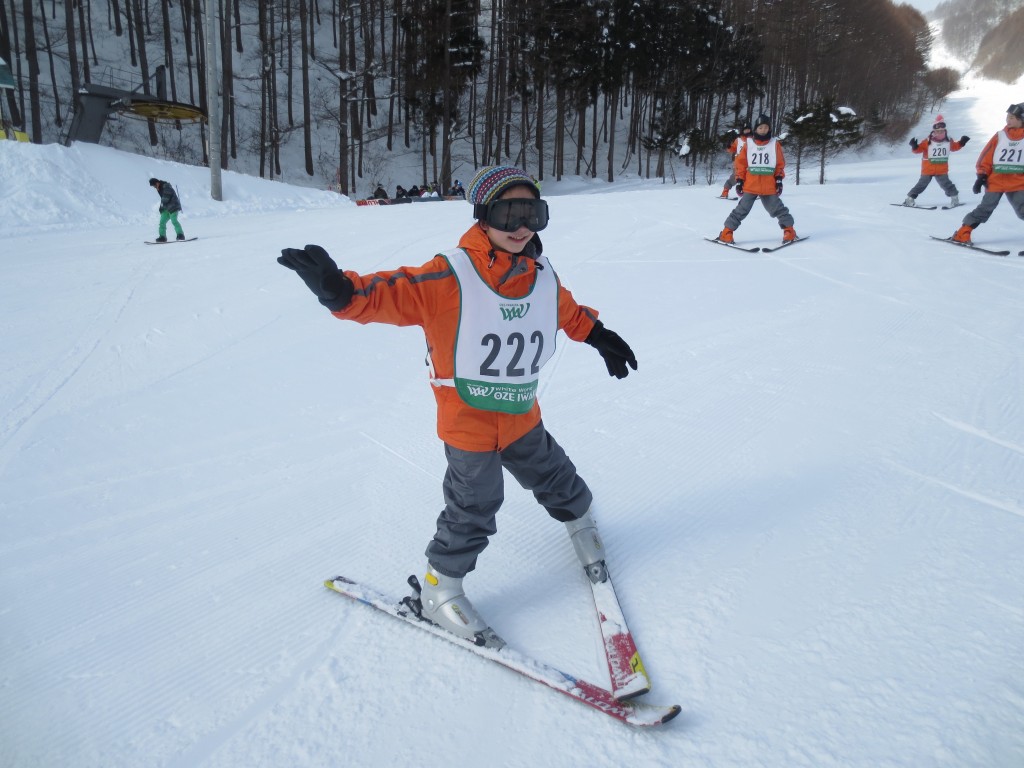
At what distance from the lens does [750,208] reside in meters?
8.39

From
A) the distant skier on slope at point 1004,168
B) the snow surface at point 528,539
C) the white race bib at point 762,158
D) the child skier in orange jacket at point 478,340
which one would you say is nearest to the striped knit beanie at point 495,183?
the child skier in orange jacket at point 478,340

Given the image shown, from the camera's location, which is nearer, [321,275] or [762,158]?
[321,275]

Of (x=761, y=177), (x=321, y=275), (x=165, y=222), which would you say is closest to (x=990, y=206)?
(x=761, y=177)

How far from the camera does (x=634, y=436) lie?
3551 mm

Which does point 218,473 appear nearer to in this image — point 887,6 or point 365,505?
point 365,505

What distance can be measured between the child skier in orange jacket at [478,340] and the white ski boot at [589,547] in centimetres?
35

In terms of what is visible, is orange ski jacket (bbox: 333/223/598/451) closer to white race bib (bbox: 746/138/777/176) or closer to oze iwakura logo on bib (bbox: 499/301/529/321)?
oze iwakura logo on bib (bbox: 499/301/529/321)

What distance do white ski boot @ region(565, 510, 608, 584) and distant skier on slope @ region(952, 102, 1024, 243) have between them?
25.4 feet

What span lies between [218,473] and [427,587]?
1.60m

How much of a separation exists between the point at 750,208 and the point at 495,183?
7348 mm

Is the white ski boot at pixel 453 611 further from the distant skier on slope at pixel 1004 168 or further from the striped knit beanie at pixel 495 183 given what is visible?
the distant skier on slope at pixel 1004 168

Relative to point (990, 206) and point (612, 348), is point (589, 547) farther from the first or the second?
point (990, 206)

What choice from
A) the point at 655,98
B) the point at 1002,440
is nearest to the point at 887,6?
the point at 655,98

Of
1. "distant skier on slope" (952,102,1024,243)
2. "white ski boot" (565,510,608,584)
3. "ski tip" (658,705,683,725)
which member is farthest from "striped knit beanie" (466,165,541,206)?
"distant skier on slope" (952,102,1024,243)
